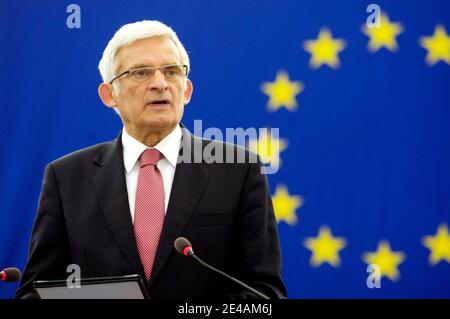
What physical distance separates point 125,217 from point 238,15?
1.13 m

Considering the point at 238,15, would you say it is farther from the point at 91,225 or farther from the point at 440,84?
the point at 91,225

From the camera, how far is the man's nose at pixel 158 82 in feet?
6.61

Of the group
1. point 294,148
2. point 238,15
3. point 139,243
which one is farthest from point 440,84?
point 139,243

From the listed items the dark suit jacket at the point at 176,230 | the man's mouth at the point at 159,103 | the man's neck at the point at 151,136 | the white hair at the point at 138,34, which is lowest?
the dark suit jacket at the point at 176,230

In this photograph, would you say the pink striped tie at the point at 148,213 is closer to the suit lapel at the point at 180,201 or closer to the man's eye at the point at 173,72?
the suit lapel at the point at 180,201

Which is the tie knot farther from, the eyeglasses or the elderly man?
the eyeglasses

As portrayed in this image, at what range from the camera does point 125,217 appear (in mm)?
1938

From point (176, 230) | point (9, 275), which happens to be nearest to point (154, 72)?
point (176, 230)

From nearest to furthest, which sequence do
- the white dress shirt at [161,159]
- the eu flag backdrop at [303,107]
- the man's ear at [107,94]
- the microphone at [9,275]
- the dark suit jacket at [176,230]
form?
the microphone at [9,275], the dark suit jacket at [176,230], the white dress shirt at [161,159], the man's ear at [107,94], the eu flag backdrop at [303,107]

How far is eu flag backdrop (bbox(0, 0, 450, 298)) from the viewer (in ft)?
8.79

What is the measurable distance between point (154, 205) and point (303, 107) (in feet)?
3.20

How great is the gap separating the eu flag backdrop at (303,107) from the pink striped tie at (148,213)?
727 mm

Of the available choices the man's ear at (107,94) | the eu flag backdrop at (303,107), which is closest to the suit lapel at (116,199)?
the man's ear at (107,94)

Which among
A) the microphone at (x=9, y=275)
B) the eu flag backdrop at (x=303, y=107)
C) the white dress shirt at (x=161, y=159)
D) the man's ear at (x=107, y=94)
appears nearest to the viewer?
the microphone at (x=9, y=275)
